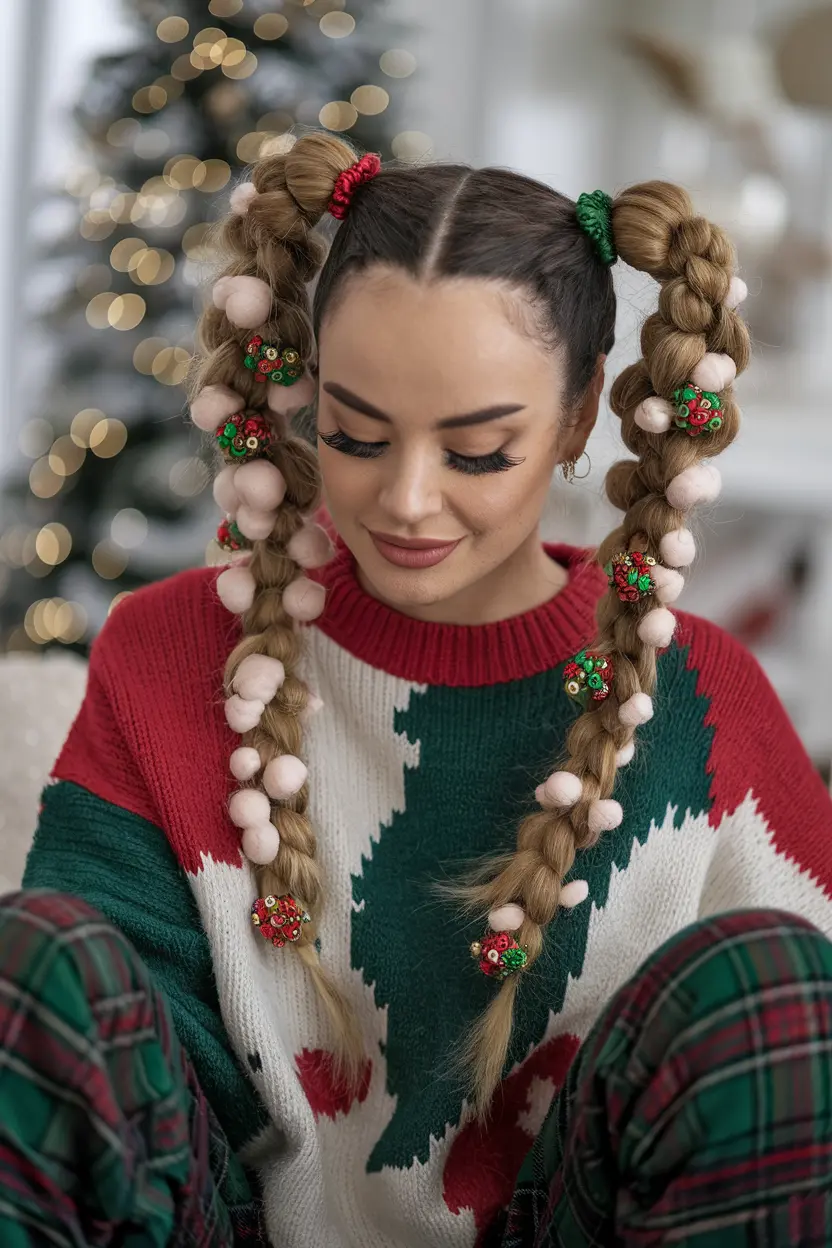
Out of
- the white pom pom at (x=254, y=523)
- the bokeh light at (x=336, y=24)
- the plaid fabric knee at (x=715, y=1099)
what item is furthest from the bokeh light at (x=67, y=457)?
the plaid fabric knee at (x=715, y=1099)

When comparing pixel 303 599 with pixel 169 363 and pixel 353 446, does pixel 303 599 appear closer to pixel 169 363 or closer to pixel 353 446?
pixel 353 446

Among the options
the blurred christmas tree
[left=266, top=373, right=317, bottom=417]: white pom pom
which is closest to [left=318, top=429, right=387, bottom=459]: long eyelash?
[left=266, top=373, right=317, bottom=417]: white pom pom

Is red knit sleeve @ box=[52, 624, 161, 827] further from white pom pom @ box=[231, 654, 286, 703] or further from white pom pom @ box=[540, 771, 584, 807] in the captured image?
white pom pom @ box=[540, 771, 584, 807]

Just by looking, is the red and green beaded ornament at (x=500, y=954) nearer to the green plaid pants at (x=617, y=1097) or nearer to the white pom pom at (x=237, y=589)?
the green plaid pants at (x=617, y=1097)

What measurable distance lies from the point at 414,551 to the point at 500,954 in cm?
32

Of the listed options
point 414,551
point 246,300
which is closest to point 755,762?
point 414,551

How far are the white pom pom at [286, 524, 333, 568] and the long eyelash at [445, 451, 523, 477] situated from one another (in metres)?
0.19

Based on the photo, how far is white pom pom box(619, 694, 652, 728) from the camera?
3.62 feet

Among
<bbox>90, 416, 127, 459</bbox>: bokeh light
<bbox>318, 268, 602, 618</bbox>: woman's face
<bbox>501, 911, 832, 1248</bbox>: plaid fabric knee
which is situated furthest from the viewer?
<bbox>90, 416, 127, 459</bbox>: bokeh light

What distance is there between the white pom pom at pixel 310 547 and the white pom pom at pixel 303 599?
0.7 inches

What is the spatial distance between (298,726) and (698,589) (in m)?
1.99

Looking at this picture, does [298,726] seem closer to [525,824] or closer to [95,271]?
[525,824]

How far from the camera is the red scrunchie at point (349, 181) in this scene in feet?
3.60

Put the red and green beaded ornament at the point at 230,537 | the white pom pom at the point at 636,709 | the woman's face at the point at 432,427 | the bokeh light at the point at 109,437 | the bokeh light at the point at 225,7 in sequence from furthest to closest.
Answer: the bokeh light at the point at 109,437 < the bokeh light at the point at 225,7 < the red and green beaded ornament at the point at 230,537 < the white pom pom at the point at 636,709 < the woman's face at the point at 432,427
